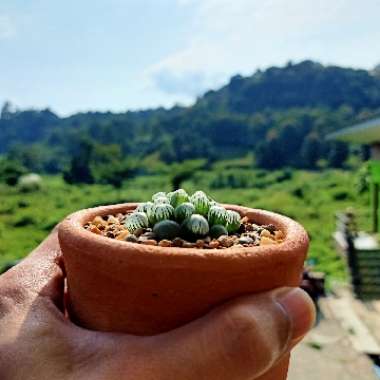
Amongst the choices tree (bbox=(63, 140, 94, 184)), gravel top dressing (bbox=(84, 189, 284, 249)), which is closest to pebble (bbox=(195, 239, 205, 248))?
gravel top dressing (bbox=(84, 189, 284, 249))

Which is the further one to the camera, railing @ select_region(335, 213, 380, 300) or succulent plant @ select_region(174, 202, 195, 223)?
railing @ select_region(335, 213, 380, 300)

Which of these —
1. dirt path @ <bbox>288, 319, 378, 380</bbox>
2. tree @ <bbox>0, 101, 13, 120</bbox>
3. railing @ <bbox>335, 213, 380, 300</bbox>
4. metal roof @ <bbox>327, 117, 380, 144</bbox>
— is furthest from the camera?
tree @ <bbox>0, 101, 13, 120</bbox>

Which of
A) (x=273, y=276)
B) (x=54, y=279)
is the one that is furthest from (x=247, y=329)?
(x=54, y=279)

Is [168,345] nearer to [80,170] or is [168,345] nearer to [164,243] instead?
[164,243]

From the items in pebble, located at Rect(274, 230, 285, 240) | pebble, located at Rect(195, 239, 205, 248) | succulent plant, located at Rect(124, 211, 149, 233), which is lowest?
pebble, located at Rect(274, 230, 285, 240)

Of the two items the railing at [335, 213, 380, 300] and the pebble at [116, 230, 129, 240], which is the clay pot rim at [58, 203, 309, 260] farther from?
the railing at [335, 213, 380, 300]

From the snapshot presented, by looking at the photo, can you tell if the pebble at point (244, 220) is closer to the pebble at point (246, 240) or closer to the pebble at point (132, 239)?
the pebble at point (246, 240)

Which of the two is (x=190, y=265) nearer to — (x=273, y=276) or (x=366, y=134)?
(x=273, y=276)

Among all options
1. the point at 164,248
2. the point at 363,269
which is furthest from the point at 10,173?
the point at 164,248
